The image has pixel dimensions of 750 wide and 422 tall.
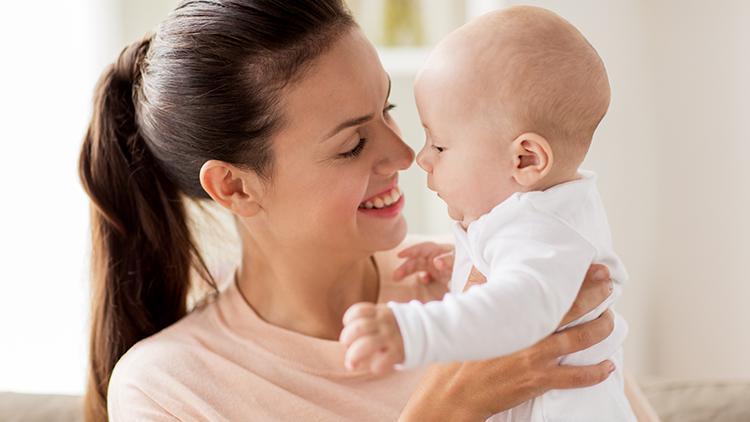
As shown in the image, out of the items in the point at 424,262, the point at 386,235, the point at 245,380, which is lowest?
the point at 245,380

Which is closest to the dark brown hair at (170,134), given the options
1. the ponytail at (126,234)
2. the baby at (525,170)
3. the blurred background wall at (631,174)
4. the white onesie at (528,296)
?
the ponytail at (126,234)

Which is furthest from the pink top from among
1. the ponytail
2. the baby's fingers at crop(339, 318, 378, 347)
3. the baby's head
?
the baby's fingers at crop(339, 318, 378, 347)

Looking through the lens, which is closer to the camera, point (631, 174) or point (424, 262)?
point (424, 262)

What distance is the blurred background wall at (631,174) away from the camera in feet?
9.05

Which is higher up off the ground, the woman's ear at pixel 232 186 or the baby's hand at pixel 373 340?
the baby's hand at pixel 373 340

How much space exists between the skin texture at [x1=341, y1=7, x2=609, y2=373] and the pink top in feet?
1.65

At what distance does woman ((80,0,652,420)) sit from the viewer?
1.63 meters

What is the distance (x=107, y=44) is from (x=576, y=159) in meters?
2.12

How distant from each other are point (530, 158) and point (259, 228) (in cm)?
67

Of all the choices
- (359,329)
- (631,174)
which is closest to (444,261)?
(359,329)

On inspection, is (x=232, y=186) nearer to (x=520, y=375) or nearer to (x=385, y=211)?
(x=385, y=211)

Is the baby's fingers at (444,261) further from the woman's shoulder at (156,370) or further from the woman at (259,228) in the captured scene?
the woman's shoulder at (156,370)

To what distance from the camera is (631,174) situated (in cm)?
302

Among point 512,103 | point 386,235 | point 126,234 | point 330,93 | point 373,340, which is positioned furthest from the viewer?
point 126,234
